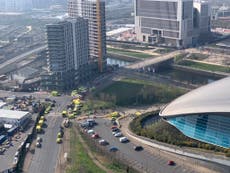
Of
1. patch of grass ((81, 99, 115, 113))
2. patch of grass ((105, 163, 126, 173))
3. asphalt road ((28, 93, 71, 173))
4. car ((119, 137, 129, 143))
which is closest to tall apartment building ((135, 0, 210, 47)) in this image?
patch of grass ((81, 99, 115, 113))

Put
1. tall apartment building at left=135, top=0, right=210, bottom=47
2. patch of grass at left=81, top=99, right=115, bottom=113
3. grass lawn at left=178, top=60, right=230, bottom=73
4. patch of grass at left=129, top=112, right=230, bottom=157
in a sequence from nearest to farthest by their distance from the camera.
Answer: patch of grass at left=129, top=112, right=230, bottom=157 < patch of grass at left=81, top=99, right=115, bottom=113 < grass lawn at left=178, top=60, right=230, bottom=73 < tall apartment building at left=135, top=0, right=210, bottom=47

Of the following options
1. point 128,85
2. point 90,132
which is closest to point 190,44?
point 128,85

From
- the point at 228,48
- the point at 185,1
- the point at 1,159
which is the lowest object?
the point at 1,159

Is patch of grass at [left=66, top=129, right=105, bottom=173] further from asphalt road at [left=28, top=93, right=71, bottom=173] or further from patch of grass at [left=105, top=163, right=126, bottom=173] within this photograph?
asphalt road at [left=28, top=93, right=71, bottom=173]

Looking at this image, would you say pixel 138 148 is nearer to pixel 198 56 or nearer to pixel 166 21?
pixel 198 56

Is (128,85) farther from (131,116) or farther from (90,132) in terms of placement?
(90,132)
